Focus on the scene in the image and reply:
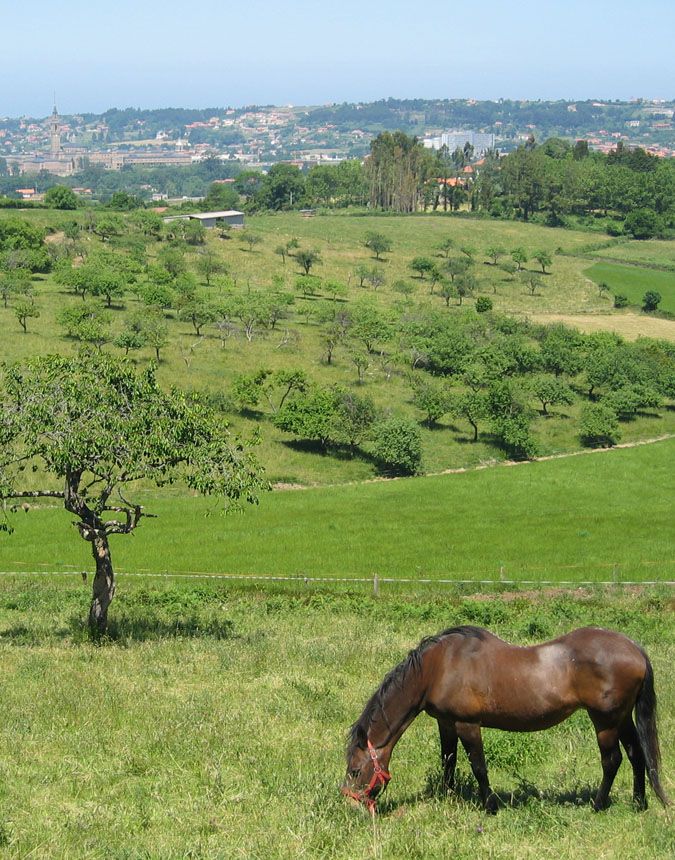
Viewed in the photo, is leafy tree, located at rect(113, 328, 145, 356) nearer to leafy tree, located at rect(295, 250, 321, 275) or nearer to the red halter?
leafy tree, located at rect(295, 250, 321, 275)

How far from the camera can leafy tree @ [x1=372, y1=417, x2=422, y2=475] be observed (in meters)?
56.0

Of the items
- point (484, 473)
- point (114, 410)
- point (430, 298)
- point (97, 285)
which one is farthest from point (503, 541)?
point (430, 298)

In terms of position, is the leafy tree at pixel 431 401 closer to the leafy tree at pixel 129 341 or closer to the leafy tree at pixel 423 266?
the leafy tree at pixel 129 341

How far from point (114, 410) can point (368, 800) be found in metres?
12.6

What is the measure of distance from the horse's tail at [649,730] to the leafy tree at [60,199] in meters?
134

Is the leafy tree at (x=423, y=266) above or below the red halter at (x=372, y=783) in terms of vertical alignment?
below

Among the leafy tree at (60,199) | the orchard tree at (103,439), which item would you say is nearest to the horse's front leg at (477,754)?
the orchard tree at (103,439)

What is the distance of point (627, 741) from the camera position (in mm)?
12867

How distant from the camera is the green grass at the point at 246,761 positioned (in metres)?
11.5

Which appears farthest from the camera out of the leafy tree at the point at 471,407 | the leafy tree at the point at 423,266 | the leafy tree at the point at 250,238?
the leafy tree at the point at 250,238

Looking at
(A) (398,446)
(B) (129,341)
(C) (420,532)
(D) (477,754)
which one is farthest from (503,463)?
(D) (477,754)

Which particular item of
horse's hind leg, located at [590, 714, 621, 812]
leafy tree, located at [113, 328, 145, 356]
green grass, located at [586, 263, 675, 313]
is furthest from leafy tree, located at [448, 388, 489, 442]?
green grass, located at [586, 263, 675, 313]

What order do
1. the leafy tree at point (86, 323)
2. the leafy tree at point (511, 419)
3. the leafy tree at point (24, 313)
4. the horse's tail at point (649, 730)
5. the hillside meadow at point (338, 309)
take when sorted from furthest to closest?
the leafy tree at point (24, 313) → the leafy tree at point (86, 323) → the hillside meadow at point (338, 309) → the leafy tree at point (511, 419) → the horse's tail at point (649, 730)

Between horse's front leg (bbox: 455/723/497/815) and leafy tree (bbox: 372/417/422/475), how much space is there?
43.4 m
